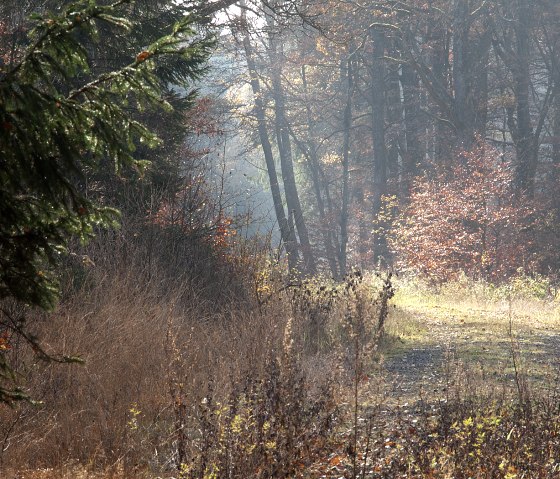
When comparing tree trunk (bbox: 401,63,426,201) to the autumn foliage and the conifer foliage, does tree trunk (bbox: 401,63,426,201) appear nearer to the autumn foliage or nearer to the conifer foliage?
the autumn foliage

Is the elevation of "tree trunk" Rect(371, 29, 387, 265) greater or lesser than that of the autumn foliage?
greater

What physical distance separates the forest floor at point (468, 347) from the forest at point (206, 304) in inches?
3.3

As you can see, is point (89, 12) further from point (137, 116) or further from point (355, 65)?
point (355, 65)

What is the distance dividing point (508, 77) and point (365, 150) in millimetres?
8705

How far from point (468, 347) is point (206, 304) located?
420 centimetres

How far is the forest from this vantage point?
3.29 m

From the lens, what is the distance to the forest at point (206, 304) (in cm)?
329

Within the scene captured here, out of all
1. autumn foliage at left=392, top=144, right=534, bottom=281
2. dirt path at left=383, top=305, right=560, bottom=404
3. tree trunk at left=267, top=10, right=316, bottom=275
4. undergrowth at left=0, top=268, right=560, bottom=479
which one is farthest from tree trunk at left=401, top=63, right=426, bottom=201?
undergrowth at left=0, top=268, right=560, bottom=479

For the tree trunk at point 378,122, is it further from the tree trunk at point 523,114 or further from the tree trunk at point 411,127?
the tree trunk at point 523,114

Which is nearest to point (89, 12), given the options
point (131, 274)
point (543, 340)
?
point (131, 274)

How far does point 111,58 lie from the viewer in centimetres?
1216

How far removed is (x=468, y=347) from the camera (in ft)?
39.4

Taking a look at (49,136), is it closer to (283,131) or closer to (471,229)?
(471,229)

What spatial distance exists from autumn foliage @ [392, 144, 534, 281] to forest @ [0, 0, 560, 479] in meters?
0.09
